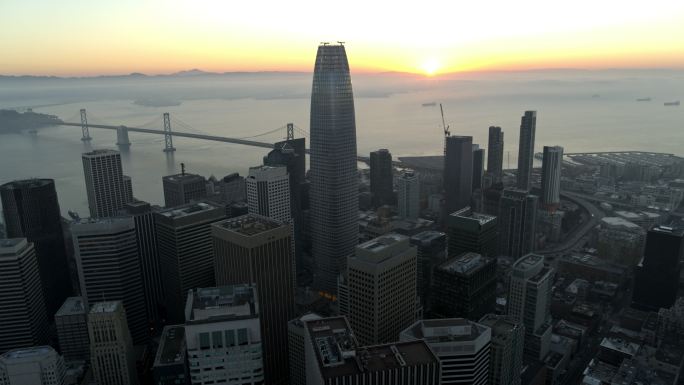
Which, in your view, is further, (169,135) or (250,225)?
(169,135)

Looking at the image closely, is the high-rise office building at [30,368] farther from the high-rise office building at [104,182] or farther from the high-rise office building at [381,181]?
the high-rise office building at [381,181]

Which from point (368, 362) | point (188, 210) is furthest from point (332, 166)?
point (368, 362)

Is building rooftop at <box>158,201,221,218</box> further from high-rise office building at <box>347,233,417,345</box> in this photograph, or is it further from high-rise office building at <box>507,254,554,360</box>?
high-rise office building at <box>507,254,554,360</box>

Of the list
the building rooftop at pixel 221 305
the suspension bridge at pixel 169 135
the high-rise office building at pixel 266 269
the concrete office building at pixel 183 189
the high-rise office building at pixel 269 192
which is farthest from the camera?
the suspension bridge at pixel 169 135

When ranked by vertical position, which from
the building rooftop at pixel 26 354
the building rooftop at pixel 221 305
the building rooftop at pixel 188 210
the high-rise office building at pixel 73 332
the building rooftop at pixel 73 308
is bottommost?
the high-rise office building at pixel 73 332

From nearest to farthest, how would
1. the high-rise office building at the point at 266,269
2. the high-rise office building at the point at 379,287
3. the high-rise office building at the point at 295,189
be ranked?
the high-rise office building at the point at 379,287 → the high-rise office building at the point at 266,269 → the high-rise office building at the point at 295,189

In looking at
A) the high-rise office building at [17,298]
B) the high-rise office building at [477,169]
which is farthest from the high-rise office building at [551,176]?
the high-rise office building at [17,298]

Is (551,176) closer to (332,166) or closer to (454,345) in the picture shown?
(332,166)

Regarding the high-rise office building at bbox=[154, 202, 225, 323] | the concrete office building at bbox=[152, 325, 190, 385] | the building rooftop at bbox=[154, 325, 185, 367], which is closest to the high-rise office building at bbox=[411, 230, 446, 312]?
the high-rise office building at bbox=[154, 202, 225, 323]
